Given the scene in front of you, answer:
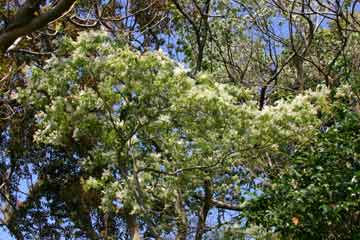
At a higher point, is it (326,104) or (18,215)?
(18,215)

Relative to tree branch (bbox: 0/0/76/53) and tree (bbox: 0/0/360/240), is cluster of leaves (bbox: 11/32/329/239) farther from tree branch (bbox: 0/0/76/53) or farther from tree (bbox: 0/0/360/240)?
tree branch (bbox: 0/0/76/53)

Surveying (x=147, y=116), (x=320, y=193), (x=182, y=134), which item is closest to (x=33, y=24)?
(x=147, y=116)

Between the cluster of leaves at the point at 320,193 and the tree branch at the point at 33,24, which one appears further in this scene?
the cluster of leaves at the point at 320,193

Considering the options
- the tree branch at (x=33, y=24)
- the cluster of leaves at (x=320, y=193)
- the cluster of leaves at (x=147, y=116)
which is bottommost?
the cluster of leaves at (x=320, y=193)

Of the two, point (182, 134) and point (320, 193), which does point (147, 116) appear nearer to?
point (182, 134)

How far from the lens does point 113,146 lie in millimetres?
6020

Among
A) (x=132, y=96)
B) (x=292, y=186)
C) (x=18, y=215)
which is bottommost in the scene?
(x=292, y=186)

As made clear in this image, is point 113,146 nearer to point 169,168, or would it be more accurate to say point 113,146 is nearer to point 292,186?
point 169,168

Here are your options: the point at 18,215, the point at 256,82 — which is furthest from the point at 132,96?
Result: the point at 18,215

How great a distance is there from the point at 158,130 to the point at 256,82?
4451 millimetres

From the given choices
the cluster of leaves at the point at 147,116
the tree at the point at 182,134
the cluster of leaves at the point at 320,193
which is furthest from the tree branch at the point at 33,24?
the cluster of leaves at the point at 320,193

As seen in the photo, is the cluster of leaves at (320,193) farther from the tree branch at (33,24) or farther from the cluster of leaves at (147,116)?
the tree branch at (33,24)

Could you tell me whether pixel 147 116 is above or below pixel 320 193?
above

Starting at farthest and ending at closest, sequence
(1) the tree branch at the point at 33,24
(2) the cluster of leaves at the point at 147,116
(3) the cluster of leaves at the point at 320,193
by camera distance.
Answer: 1. (3) the cluster of leaves at the point at 320,193
2. (2) the cluster of leaves at the point at 147,116
3. (1) the tree branch at the point at 33,24
